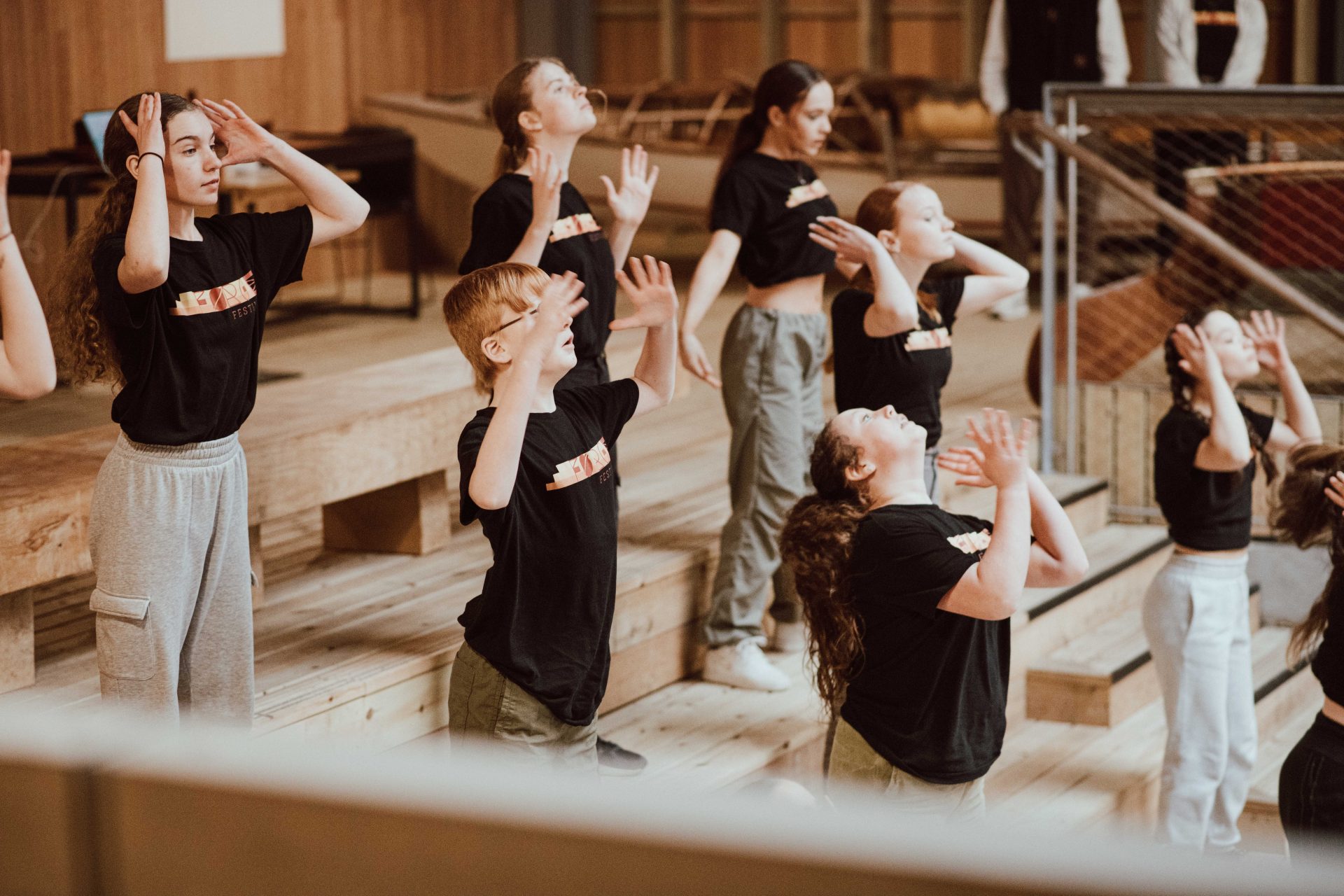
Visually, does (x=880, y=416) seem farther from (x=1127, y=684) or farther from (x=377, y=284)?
(x=377, y=284)

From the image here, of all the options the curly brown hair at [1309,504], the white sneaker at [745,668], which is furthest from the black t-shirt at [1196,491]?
the white sneaker at [745,668]

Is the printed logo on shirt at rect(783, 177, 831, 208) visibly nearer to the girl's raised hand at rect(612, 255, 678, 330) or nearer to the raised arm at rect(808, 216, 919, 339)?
the raised arm at rect(808, 216, 919, 339)

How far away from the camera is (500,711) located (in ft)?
7.38

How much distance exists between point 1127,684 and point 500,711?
7.67ft

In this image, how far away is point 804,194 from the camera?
3.33 meters

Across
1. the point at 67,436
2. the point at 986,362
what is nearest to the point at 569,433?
the point at 67,436

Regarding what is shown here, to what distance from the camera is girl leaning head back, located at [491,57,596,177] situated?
112 inches

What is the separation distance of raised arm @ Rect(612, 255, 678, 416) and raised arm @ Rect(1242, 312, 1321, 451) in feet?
4.48

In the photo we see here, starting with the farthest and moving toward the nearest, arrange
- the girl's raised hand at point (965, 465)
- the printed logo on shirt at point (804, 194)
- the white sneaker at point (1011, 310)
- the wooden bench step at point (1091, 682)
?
the white sneaker at point (1011, 310)
the wooden bench step at point (1091, 682)
the printed logo on shirt at point (804, 194)
the girl's raised hand at point (965, 465)

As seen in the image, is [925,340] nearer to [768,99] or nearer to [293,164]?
[768,99]

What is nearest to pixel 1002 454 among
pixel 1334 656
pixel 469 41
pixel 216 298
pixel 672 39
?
pixel 1334 656

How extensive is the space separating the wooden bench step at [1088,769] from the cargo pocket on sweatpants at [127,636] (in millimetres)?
1821

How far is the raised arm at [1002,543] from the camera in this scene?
6.92 ft

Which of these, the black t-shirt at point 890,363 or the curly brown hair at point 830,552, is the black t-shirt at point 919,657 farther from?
the black t-shirt at point 890,363
